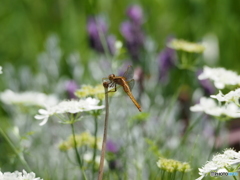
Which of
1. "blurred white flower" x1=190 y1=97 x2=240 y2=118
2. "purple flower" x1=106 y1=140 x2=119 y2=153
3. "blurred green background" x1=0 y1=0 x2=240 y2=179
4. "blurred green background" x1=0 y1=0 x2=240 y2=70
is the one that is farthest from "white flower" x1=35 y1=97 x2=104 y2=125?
"blurred green background" x1=0 y1=0 x2=240 y2=70

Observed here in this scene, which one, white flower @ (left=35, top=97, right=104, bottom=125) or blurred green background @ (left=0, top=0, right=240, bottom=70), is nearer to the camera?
white flower @ (left=35, top=97, right=104, bottom=125)

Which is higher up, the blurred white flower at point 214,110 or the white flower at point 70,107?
the blurred white flower at point 214,110

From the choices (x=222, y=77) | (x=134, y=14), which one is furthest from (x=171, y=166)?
(x=134, y=14)

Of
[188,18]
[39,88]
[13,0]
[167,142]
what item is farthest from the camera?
[13,0]

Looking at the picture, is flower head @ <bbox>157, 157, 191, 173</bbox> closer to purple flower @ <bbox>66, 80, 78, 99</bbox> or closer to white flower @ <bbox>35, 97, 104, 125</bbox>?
white flower @ <bbox>35, 97, 104, 125</bbox>

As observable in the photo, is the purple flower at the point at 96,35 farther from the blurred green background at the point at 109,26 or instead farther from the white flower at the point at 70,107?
the white flower at the point at 70,107

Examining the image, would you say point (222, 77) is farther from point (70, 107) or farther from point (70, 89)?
point (70, 89)

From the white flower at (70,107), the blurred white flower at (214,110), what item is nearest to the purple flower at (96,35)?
the blurred white flower at (214,110)

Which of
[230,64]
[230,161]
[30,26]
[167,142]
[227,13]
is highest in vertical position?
[30,26]

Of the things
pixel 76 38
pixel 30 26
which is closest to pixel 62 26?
pixel 76 38

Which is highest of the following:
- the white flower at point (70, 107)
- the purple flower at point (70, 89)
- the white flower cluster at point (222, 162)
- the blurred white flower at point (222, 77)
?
the purple flower at point (70, 89)

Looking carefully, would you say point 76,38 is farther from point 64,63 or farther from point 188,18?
point 188,18
